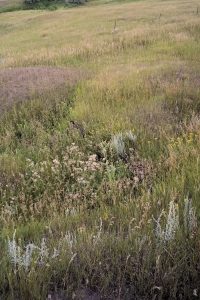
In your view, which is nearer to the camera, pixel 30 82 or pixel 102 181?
pixel 102 181

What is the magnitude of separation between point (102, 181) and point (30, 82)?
6.72 metres

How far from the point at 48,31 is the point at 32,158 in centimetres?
3365

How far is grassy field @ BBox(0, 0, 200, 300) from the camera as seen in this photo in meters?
3.63

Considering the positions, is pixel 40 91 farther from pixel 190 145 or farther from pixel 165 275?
pixel 165 275

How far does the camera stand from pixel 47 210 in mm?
5301

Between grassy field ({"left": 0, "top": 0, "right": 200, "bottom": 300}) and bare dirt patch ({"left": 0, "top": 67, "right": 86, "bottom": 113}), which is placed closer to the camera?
grassy field ({"left": 0, "top": 0, "right": 200, "bottom": 300})

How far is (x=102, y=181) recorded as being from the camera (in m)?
5.71

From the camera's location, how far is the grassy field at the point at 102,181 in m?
3.63

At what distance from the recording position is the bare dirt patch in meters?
10.8

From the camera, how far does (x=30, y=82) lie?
11.9 m

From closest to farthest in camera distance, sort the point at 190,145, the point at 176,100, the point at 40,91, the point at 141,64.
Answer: the point at 190,145
the point at 176,100
the point at 40,91
the point at 141,64

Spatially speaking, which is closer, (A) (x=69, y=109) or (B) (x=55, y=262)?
(B) (x=55, y=262)

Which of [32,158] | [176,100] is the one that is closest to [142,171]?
[32,158]

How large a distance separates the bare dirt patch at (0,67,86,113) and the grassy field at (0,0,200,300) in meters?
0.05
